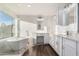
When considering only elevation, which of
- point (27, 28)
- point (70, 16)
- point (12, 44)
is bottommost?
point (12, 44)

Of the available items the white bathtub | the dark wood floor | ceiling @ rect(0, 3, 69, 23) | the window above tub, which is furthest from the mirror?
the window above tub

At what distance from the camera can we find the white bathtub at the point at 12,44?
2.10 metres

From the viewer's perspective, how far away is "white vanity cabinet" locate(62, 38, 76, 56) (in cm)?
205

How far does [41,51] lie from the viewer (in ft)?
7.01

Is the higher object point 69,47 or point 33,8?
point 33,8

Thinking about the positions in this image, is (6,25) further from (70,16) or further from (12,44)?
(70,16)

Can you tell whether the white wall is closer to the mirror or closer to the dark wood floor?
the dark wood floor

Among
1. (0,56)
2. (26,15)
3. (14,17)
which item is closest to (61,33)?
(26,15)

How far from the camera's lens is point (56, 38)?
7.12 ft

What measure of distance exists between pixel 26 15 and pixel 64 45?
765 mm

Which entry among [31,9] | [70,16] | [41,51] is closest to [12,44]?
[41,51]

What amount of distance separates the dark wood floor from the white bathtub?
0.10m

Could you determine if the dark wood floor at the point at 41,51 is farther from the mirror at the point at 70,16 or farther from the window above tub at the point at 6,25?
the mirror at the point at 70,16

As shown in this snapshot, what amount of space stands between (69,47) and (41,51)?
1.45 ft
